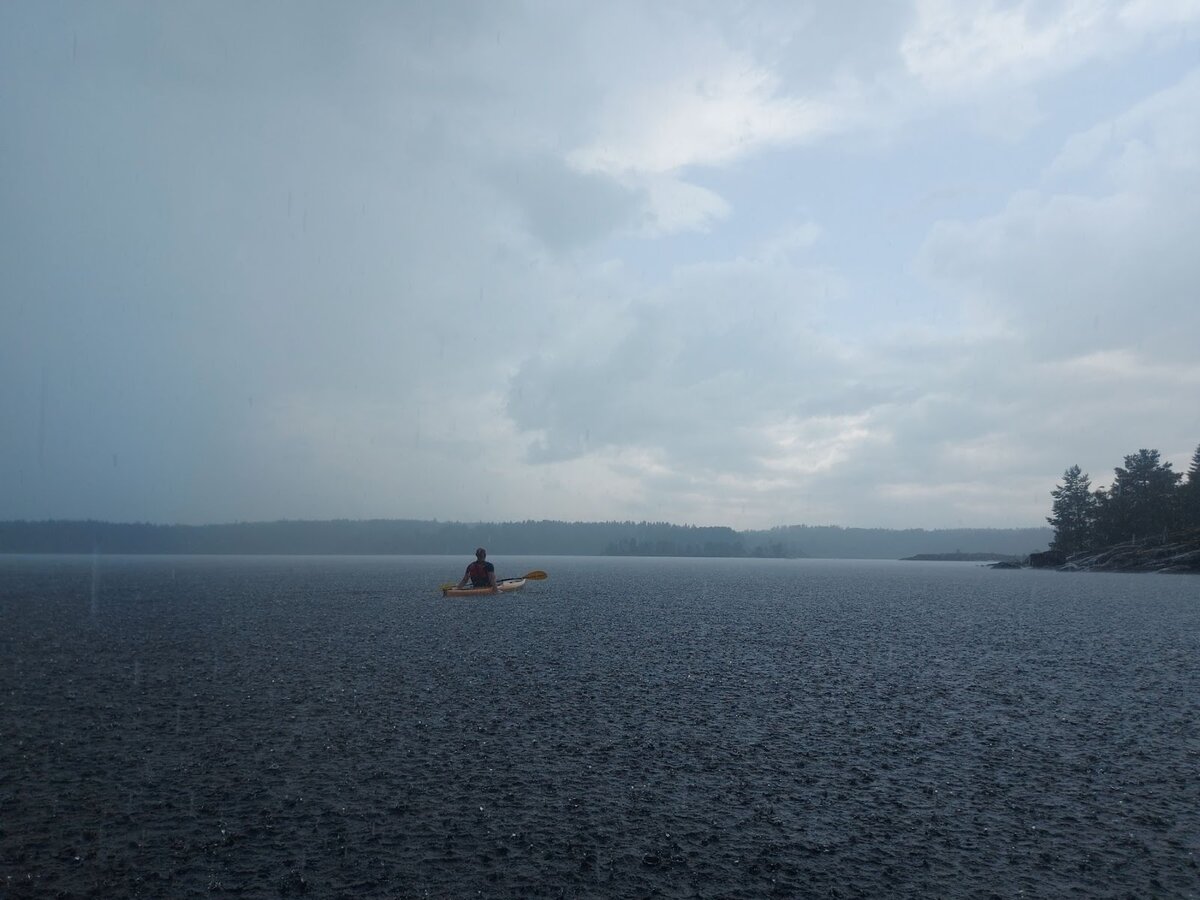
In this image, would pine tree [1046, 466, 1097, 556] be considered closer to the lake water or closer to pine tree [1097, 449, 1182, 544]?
pine tree [1097, 449, 1182, 544]

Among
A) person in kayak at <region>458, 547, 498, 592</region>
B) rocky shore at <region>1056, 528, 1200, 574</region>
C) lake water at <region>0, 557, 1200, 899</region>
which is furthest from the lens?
rocky shore at <region>1056, 528, 1200, 574</region>

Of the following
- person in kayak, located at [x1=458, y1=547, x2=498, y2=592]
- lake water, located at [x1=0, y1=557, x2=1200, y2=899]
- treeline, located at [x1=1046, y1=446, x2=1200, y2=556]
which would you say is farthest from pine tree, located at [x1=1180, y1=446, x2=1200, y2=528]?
person in kayak, located at [x1=458, y1=547, x2=498, y2=592]

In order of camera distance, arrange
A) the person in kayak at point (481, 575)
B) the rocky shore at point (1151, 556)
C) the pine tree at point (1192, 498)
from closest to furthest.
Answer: the person in kayak at point (481, 575) < the rocky shore at point (1151, 556) < the pine tree at point (1192, 498)

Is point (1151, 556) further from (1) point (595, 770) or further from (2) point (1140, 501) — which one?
(1) point (595, 770)

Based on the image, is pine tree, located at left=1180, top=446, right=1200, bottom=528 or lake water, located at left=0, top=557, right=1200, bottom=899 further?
pine tree, located at left=1180, top=446, right=1200, bottom=528

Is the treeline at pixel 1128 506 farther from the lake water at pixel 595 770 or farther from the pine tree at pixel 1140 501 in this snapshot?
the lake water at pixel 595 770

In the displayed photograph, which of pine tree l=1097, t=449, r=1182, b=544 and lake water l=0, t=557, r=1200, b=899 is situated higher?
pine tree l=1097, t=449, r=1182, b=544

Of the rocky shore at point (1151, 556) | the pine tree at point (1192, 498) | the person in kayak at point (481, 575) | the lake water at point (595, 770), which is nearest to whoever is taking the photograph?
the lake water at point (595, 770)

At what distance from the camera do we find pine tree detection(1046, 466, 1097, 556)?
548 feet

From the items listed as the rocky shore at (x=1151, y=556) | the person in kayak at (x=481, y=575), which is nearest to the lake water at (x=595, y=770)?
the person in kayak at (x=481, y=575)

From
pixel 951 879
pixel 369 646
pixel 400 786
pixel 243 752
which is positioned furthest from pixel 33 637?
pixel 951 879

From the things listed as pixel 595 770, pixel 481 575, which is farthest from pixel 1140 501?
pixel 595 770

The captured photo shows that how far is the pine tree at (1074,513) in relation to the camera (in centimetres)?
16712

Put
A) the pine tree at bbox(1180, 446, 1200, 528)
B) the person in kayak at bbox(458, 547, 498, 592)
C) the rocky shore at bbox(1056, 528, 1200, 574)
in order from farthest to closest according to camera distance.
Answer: the pine tree at bbox(1180, 446, 1200, 528)
the rocky shore at bbox(1056, 528, 1200, 574)
the person in kayak at bbox(458, 547, 498, 592)
